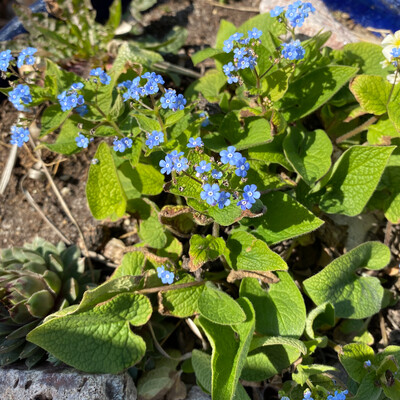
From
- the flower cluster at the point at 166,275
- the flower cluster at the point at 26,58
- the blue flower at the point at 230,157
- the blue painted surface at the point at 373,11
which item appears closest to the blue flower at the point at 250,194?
the blue flower at the point at 230,157

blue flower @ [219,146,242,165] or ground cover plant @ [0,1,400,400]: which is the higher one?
blue flower @ [219,146,242,165]

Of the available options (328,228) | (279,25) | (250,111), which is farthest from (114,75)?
(328,228)

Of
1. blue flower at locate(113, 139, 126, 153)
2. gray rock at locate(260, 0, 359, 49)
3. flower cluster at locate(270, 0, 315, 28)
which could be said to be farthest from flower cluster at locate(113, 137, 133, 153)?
gray rock at locate(260, 0, 359, 49)

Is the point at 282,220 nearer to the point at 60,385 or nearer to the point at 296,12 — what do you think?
the point at 296,12

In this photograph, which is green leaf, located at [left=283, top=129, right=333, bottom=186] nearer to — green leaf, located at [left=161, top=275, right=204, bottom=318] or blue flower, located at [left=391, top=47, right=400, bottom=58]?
blue flower, located at [left=391, top=47, right=400, bottom=58]

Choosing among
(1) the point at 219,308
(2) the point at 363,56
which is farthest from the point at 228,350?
(2) the point at 363,56

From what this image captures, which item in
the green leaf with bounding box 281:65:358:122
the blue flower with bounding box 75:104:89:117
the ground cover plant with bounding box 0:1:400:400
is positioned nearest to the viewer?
the ground cover plant with bounding box 0:1:400:400

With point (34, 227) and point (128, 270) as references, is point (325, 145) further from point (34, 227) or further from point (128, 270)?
point (34, 227)

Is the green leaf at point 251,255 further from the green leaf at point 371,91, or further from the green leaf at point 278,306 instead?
the green leaf at point 371,91
